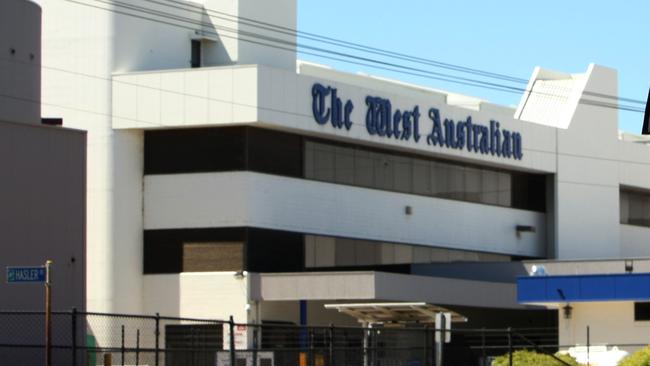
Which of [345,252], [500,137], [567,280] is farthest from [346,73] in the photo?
[567,280]

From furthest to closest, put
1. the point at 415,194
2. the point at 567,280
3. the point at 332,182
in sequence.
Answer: the point at 415,194 → the point at 332,182 → the point at 567,280

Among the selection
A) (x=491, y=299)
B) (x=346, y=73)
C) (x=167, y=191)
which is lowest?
(x=491, y=299)

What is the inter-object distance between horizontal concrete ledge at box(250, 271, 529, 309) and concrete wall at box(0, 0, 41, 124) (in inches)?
608

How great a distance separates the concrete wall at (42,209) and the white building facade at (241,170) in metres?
14.9

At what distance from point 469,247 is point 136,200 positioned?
624 inches

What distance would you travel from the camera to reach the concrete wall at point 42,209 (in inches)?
1532

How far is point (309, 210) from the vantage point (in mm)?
58062

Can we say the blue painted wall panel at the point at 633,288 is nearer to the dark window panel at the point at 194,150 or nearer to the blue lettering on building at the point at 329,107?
the blue lettering on building at the point at 329,107

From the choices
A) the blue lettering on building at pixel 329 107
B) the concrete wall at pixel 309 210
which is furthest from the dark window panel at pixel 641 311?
the blue lettering on building at pixel 329 107

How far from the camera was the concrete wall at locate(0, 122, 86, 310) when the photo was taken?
38906 millimetres

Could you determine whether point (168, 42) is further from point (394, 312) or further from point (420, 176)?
point (394, 312)

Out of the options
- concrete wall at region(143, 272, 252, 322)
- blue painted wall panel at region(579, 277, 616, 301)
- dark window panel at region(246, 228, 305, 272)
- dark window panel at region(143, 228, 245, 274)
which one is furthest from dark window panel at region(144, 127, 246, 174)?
blue painted wall panel at region(579, 277, 616, 301)

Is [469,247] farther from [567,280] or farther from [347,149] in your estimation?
[567,280]

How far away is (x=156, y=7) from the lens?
57906 millimetres
